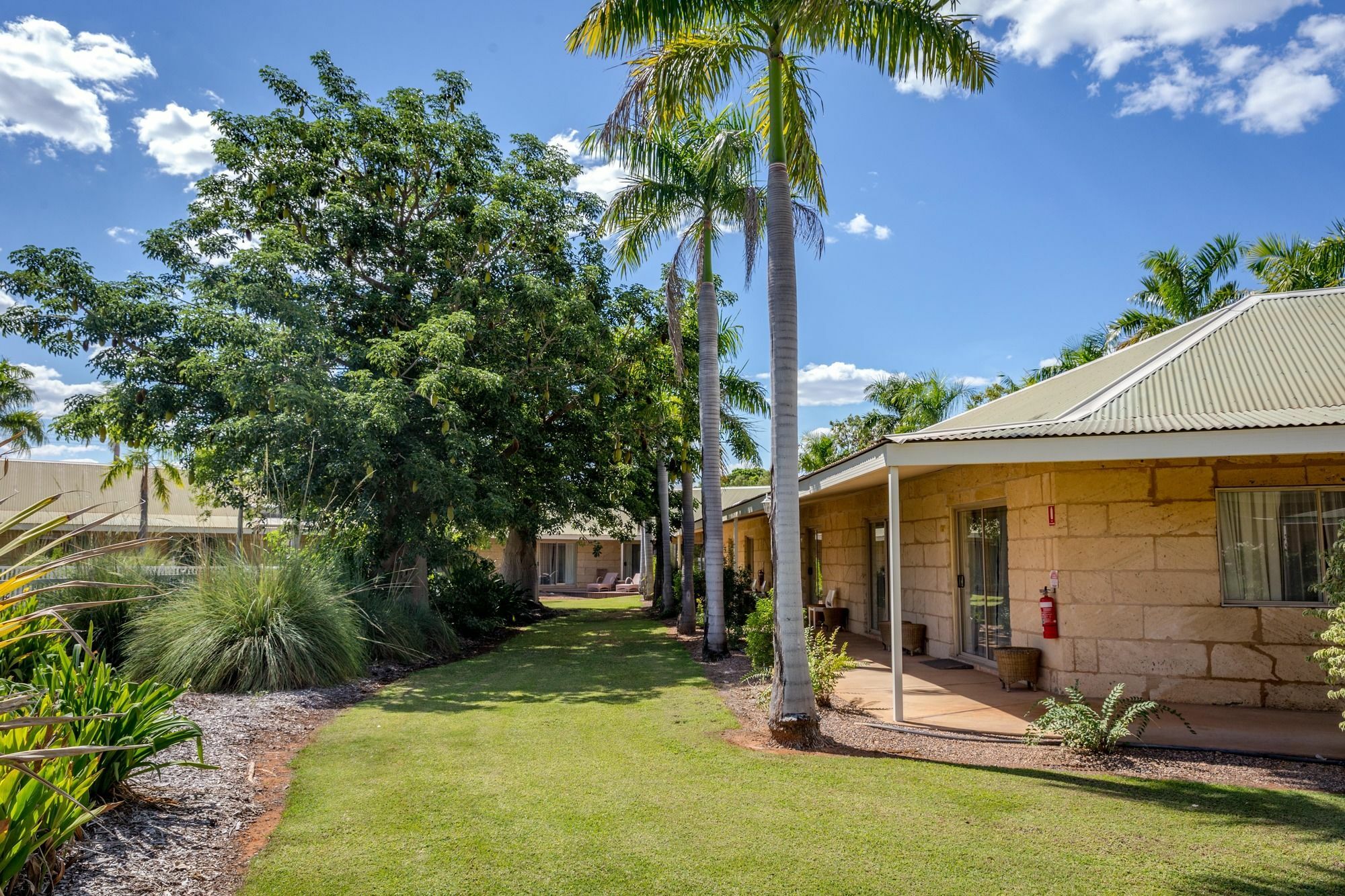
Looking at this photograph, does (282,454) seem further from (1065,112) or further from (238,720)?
(1065,112)

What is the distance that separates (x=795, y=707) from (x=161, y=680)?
6.91 metres

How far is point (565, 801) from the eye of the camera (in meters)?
5.91

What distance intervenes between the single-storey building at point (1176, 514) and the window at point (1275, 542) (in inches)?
0.6

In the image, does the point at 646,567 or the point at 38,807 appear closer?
the point at 38,807

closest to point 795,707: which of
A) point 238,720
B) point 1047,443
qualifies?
point 1047,443

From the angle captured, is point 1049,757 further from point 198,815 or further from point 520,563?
point 520,563

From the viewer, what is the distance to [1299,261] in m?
19.7

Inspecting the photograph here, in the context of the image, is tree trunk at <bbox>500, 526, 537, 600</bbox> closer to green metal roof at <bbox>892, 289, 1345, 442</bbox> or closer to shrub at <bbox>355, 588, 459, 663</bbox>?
shrub at <bbox>355, 588, 459, 663</bbox>

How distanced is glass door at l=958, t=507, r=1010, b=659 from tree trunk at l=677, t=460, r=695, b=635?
659 cm

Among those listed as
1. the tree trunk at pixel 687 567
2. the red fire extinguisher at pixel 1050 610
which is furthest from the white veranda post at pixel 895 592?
the tree trunk at pixel 687 567

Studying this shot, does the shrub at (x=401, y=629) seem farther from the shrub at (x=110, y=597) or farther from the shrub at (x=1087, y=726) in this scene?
the shrub at (x=1087, y=726)

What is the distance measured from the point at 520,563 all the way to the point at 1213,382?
63.2 feet

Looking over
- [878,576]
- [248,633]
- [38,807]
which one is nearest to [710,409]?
[878,576]

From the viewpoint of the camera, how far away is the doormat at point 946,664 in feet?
39.9
